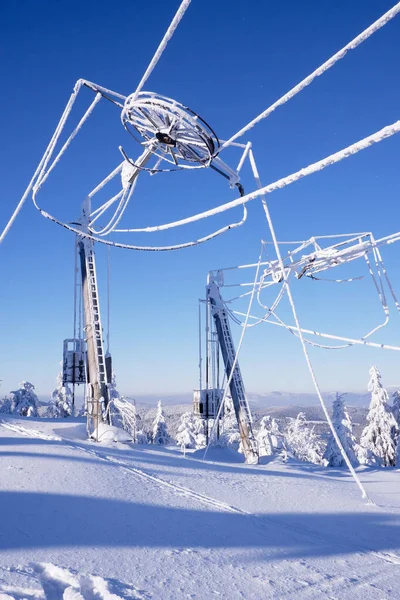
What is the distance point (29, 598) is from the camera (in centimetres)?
396

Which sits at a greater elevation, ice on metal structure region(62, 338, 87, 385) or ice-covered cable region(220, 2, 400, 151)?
ice-covered cable region(220, 2, 400, 151)

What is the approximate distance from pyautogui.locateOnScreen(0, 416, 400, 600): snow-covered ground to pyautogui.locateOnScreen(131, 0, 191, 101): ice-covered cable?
5789mm

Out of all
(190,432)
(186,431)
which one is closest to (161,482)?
(186,431)

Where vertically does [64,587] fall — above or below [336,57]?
below

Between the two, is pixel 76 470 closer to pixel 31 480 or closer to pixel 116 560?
pixel 31 480

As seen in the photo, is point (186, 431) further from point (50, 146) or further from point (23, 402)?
point (50, 146)

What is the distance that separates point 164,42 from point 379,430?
121ft

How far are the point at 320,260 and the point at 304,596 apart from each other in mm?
9110

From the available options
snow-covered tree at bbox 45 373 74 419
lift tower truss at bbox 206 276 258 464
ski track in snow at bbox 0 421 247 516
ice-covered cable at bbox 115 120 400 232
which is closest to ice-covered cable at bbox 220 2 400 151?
ice-covered cable at bbox 115 120 400 232

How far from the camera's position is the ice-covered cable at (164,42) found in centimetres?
486

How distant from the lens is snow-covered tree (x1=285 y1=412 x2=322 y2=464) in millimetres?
44688

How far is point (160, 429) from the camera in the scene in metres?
40.8

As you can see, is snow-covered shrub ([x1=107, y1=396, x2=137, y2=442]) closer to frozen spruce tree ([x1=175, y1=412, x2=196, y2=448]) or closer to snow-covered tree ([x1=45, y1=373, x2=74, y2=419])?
snow-covered tree ([x1=45, y1=373, x2=74, y2=419])

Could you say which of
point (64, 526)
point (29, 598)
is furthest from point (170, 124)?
point (29, 598)
